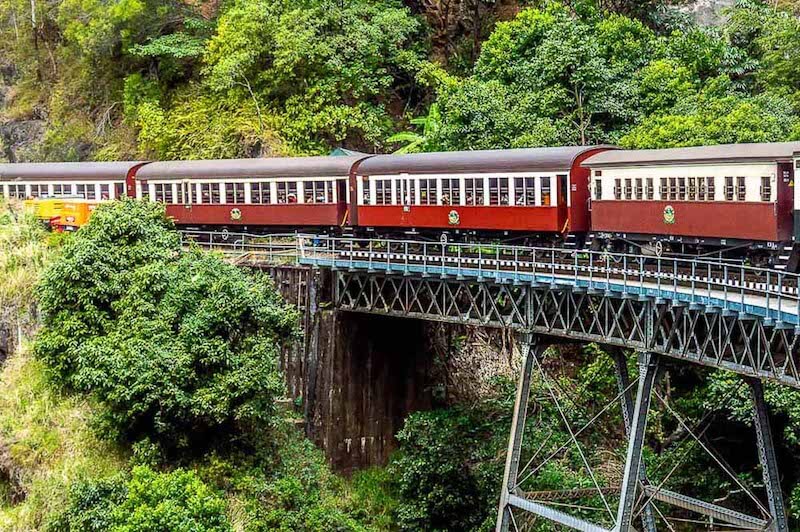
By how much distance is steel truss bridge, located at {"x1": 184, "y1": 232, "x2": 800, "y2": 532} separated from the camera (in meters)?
22.5

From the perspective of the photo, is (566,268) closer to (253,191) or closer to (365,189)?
(365,189)

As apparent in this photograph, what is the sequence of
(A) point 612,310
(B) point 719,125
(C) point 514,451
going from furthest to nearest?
1. (B) point 719,125
2. (C) point 514,451
3. (A) point 612,310

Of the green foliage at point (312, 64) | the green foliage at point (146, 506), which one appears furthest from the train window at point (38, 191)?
the green foliage at point (146, 506)

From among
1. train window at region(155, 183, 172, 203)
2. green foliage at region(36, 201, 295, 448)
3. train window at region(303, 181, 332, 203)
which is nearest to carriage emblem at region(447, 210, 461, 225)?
train window at region(303, 181, 332, 203)

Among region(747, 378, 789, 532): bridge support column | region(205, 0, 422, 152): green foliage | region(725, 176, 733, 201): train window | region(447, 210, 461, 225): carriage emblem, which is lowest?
region(747, 378, 789, 532): bridge support column

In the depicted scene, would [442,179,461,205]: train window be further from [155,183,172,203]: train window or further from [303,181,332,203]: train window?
[155,183,172,203]: train window

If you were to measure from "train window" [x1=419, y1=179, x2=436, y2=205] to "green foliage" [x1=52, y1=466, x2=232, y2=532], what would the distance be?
37.3ft

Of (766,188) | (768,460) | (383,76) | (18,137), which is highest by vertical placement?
(383,76)

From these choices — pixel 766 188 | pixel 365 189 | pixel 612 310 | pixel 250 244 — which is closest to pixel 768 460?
pixel 612 310

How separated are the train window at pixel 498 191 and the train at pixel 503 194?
0.13 feet

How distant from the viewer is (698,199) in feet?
91.0

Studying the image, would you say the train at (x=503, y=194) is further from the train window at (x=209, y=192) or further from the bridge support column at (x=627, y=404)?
the bridge support column at (x=627, y=404)

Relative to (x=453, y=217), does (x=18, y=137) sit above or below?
above

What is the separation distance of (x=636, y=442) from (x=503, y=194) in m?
9.92
